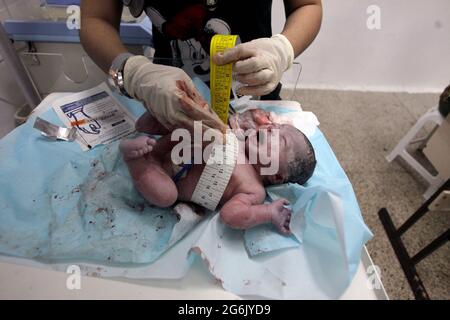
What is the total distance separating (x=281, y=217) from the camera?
68cm

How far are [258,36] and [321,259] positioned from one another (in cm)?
70

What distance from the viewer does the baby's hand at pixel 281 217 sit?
0.66m

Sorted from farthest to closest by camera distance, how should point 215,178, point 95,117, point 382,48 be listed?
1. point 382,48
2. point 95,117
3. point 215,178

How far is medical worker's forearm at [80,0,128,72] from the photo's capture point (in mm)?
796

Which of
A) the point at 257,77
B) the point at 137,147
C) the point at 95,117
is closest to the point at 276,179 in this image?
the point at 257,77

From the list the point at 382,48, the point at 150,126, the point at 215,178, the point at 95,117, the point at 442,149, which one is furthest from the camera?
the point at 382,48

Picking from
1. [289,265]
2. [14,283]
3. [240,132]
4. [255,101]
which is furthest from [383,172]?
[14,283]

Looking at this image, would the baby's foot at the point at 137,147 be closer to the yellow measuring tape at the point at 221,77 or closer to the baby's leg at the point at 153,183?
the baby's leg at the point at 153,183

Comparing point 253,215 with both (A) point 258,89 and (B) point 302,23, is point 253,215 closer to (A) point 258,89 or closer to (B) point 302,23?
(A) point 258,89

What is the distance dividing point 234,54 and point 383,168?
1418mm

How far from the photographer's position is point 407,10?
181 centimetres

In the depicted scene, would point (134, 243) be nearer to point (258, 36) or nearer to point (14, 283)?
point (14, 283)

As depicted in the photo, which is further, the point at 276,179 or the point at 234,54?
the point at 276,179

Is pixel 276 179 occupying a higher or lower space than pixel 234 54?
lower
